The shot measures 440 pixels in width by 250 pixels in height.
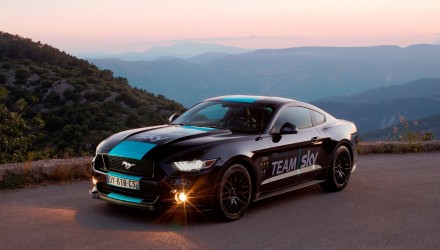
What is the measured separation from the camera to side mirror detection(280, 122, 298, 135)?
7703 millimetres

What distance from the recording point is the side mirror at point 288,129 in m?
7.70

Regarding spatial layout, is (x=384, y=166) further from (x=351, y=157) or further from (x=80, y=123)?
(x=80, y=123)

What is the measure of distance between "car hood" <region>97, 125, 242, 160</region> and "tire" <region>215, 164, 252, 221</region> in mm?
424

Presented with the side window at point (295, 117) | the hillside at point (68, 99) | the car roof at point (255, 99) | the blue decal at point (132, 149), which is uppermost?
the car roof at point (255, 99)

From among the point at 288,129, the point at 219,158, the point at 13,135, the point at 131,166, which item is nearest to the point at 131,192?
the point at 131,166

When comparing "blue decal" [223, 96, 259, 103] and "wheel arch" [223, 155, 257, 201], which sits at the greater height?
"blue decal" [223, 96, 259, 103]

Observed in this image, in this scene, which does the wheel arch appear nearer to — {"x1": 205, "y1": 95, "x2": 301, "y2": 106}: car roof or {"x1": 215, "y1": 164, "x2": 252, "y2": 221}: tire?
{"x1": 215, "y1": 164, "x2": 252, "y2": 221}: tire

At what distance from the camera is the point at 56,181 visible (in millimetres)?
9141

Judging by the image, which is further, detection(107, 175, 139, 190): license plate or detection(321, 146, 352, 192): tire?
detection(321, 146, 352, 192): tire

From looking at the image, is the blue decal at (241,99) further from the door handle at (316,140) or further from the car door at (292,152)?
the door handle at (316,140)

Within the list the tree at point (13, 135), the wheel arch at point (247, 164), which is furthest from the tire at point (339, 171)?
the tree at point (13, 135)

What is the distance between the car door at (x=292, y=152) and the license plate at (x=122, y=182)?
1.67 m

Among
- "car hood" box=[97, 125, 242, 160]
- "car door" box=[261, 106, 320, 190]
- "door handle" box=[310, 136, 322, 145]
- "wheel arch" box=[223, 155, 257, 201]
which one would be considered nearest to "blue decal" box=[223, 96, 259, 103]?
"car door" box=[261, 106, 320, 190]

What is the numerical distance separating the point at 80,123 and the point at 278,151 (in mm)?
33089
